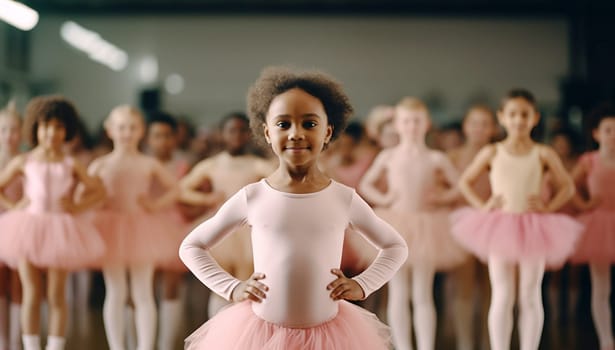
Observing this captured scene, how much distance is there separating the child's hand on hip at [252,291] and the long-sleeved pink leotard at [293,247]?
14 millimetres

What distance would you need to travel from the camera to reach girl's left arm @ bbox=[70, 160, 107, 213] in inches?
81.3

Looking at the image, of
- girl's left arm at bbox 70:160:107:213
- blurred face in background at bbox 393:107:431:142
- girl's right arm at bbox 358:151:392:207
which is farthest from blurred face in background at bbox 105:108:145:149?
blurred face in background at bbox 393:107:431:142

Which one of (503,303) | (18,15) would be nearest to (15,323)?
(18,15)

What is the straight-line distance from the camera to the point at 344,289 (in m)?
1.26

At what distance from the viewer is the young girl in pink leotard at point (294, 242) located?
125 cm

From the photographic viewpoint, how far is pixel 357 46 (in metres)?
3.10

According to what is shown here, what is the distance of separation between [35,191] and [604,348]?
6.76 ft

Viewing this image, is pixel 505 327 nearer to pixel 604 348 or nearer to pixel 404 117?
pixel 604 348

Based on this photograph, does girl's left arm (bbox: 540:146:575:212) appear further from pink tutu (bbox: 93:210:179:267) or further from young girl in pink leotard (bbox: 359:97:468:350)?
pink tutu (bbox: 93:210:179:267)

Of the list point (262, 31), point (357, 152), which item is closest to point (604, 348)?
point (357, 152)


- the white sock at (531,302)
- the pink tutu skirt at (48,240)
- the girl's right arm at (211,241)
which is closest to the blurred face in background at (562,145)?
the white sock at (531,302)

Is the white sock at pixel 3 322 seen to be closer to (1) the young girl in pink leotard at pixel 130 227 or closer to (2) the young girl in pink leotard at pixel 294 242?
(1) the young girl in pink leotard at pixel 130 227

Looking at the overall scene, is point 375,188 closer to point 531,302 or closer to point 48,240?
point 531,302

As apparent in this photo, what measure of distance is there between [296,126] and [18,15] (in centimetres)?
159
